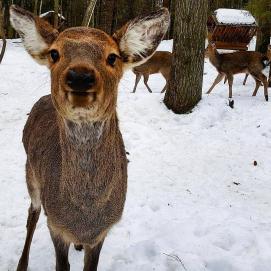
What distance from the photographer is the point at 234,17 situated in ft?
62.8

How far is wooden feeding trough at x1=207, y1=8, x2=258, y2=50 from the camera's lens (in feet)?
61.0

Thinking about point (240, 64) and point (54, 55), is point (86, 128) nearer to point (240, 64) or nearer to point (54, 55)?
point (54, 55)

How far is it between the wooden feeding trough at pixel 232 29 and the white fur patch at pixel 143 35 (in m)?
16.2

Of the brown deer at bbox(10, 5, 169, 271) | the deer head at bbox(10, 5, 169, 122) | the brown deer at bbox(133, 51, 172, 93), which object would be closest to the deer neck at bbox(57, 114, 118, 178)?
the brown deer at bbox(10, 5, 169, 271)

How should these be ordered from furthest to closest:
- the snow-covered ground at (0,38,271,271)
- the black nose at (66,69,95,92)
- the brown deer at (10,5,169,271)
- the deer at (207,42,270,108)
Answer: the deer at (207,42,270,108) → the snow-covered ground at (0,38,271,271) → the brown deer at (10,5,169,271) → the black nose at (66,69,95,92)

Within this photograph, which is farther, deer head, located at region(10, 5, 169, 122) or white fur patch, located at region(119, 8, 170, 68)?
white fur patch, located at region(119, 8, 170, 68)

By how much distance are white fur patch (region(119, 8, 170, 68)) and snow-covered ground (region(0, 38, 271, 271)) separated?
1984 mm

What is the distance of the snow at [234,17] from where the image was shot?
1864 cm

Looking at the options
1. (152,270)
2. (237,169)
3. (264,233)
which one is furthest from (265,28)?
(152,270)

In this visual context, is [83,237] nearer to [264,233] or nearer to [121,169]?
[121,169]

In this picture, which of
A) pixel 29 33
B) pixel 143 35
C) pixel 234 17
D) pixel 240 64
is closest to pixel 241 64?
pixel 240 64

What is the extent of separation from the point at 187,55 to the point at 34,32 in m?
6.25

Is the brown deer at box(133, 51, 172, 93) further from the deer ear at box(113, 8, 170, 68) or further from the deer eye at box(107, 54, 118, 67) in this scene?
the deer eye at box(107, 54, 118, 67)

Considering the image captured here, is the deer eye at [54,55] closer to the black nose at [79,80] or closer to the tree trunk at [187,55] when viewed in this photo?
the black nose at [79,80]
